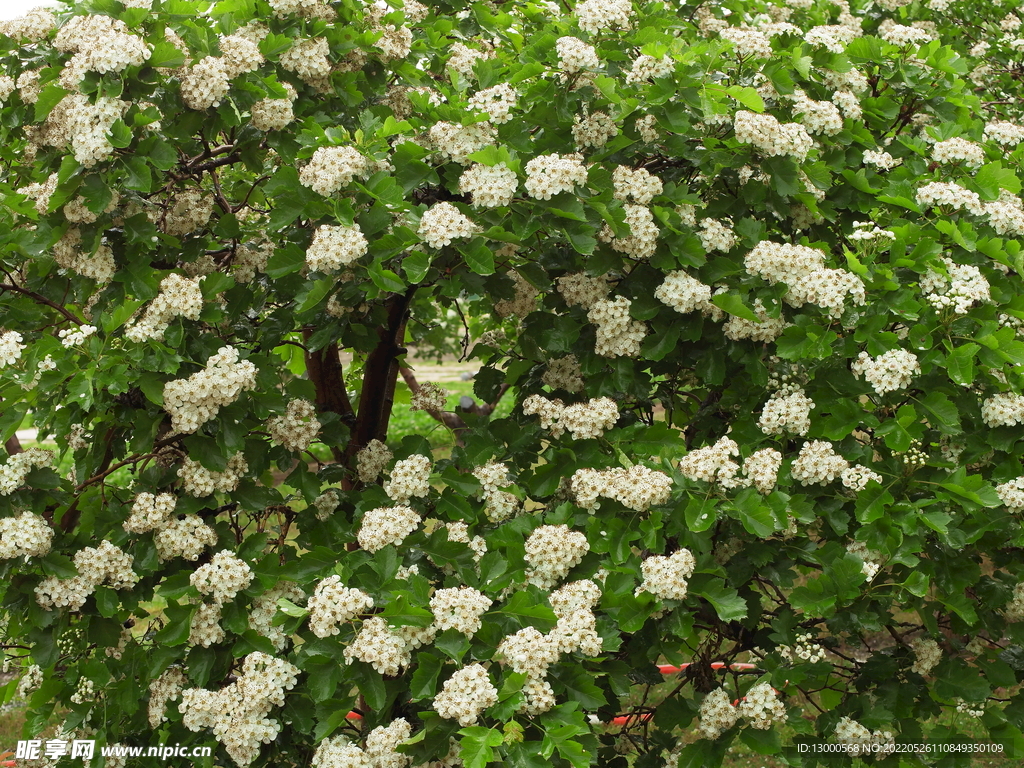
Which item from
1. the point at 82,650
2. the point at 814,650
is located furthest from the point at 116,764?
the point at 814,650

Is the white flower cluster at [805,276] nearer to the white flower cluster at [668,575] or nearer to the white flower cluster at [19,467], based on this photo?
the white flower cluster at [668,575]

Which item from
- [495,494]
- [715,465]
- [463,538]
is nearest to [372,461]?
[495,494]

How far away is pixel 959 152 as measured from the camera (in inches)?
143

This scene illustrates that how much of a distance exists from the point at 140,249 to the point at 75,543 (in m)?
1.07

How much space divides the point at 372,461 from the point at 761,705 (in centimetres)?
172

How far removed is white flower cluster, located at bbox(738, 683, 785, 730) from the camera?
3123mm

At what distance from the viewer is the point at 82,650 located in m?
3.62

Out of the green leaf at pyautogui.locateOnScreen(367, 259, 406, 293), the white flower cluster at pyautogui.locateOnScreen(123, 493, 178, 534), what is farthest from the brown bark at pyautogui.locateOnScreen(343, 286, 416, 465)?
the green leaf at pyautogui.locateOnScreen(367, 259, 406, 293)

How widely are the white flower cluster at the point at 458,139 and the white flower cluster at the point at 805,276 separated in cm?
101

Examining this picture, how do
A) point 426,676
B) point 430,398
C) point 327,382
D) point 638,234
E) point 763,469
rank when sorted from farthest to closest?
point 327,382 < point 430,398 < point 638,234 < point 763,469 < point 426,676

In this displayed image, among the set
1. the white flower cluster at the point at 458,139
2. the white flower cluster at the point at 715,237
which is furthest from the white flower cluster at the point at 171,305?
the white flower cluster at the point at 715,237

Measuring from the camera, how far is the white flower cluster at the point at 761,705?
3123mm

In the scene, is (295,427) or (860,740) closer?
(860,740)

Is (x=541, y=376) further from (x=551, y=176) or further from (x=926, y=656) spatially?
(x=926, y=656)
